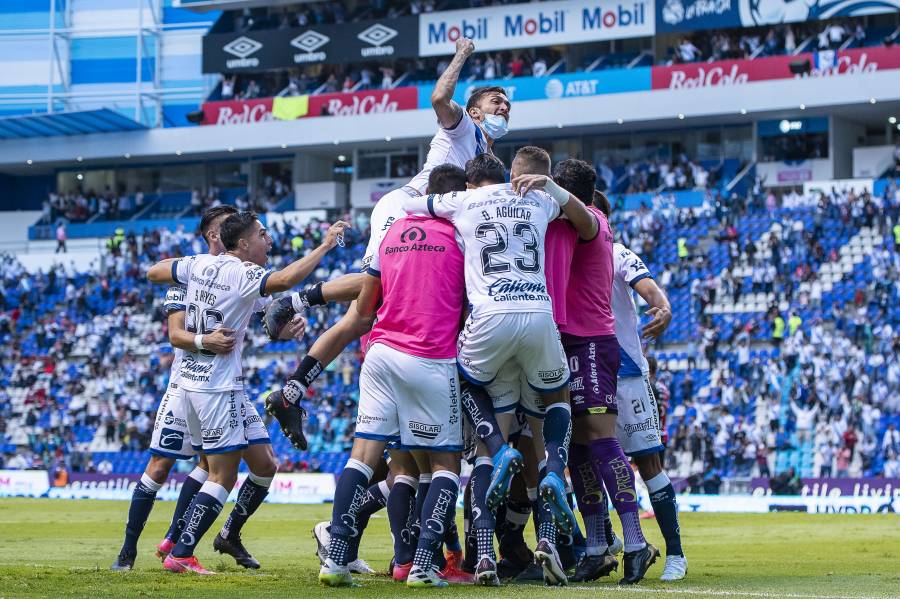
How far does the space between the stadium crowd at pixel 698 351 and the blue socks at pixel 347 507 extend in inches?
746

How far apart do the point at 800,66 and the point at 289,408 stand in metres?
37.4

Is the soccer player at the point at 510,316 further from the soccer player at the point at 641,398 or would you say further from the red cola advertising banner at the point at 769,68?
the red cola advertising banner at the point at 769,68

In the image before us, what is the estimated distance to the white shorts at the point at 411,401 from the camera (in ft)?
29.8

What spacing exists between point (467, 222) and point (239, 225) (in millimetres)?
2769

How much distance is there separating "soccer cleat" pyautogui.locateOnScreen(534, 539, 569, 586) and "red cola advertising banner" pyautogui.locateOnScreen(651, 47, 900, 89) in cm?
3758

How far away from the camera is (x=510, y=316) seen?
8.95m

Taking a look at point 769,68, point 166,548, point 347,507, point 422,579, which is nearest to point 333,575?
point 347,507

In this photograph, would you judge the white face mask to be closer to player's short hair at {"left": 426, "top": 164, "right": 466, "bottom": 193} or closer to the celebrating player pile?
the celebrating player pile

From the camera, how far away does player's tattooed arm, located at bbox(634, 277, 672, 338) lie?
1030 cm

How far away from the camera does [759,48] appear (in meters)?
45.9

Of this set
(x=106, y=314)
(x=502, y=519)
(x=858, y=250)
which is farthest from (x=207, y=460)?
(x=106, y=314)

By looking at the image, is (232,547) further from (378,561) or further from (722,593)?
(722,593)

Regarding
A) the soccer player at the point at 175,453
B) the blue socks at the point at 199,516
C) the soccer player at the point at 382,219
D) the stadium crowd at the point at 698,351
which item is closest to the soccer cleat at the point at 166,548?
the soccer player at the point at 175,453

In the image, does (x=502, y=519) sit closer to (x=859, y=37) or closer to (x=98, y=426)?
(x=98, y=426)
